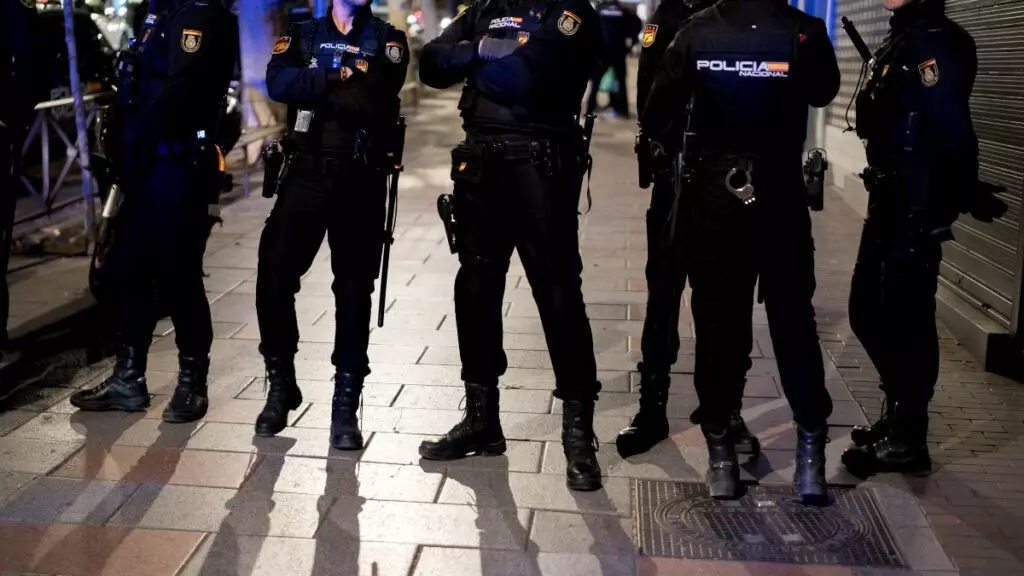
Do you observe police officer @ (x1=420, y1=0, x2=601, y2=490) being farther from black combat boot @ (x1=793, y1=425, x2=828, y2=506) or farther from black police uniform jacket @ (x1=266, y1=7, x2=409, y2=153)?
black combat boot @ (x1=793, y1=425, x2=828, y2=506)

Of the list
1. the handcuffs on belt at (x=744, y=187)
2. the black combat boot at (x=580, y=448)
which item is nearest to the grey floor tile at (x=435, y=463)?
the black combat boot at (x=580, y=448)

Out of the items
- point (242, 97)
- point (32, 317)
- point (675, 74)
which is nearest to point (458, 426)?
point (675, 74)

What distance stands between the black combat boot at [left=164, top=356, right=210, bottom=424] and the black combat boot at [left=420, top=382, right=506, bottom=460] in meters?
1.11

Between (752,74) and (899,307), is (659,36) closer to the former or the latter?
(752,74)

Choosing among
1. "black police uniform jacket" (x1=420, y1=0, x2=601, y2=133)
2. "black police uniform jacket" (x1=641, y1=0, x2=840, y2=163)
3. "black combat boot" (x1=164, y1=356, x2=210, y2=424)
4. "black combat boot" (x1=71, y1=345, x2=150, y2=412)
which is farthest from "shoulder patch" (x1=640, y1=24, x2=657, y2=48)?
"black combat boot" (x1=71, y1=345, x2=150, y2=412)

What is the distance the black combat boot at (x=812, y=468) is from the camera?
13.6ft

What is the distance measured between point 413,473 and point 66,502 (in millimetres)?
1293

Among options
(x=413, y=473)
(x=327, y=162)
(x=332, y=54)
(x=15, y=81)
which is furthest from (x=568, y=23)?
(x=15, y=81)

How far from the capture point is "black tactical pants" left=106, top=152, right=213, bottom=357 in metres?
4.88

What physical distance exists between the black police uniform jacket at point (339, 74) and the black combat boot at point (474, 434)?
1.16 metres

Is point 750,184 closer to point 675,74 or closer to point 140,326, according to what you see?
point 675,74

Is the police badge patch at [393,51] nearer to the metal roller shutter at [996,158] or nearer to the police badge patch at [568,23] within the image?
the police badge patch at [568,23]

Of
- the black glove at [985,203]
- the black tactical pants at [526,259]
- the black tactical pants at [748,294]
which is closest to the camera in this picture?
the black tactical pants at [748,294]

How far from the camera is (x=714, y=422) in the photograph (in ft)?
13.9
